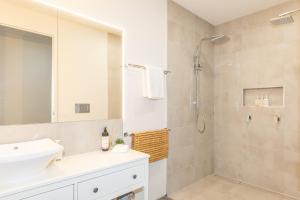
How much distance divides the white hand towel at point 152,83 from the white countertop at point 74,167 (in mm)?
680

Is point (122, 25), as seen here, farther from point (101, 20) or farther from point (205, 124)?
point (205, 124)

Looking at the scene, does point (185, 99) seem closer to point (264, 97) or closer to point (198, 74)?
point (198, 74)

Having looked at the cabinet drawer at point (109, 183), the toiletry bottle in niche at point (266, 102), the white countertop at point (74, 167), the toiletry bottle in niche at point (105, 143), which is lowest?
the cabinet drawer at point (109, 183)

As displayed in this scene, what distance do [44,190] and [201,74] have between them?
2572 millimetres

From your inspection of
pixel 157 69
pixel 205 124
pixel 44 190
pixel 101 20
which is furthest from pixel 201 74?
pixel 44 190

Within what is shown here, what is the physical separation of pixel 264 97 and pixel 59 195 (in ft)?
9.14

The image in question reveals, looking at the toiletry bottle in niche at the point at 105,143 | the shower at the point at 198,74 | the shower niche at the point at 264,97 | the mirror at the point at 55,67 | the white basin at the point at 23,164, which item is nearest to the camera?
the white basin at the point at 23,164

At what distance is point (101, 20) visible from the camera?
72.6 inches

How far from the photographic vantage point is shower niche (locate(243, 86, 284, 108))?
266 cm

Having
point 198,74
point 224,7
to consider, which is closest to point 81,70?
point 198,74

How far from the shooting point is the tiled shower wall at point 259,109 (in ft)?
8.16

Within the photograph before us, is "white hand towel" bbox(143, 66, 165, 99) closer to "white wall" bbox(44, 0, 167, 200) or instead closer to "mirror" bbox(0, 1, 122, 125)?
"white wall" bbox(44, 0, 167, 200)

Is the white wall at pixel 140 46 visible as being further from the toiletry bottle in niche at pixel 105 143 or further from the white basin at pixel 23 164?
the white basin at pixel 23 164

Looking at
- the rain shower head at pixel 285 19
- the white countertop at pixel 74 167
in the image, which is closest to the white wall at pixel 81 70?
the white countertop at pixel 74 167
